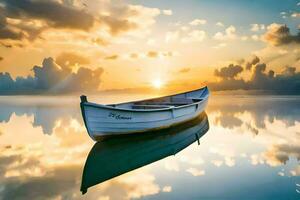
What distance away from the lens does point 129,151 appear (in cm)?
1106

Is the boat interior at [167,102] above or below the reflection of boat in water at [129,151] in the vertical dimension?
above

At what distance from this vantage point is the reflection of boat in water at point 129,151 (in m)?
8.47

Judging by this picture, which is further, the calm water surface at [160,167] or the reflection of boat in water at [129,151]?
the reflection of boat in water at [129,151]

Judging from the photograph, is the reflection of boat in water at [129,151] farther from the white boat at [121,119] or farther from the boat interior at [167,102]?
the boat interior at [167,102]

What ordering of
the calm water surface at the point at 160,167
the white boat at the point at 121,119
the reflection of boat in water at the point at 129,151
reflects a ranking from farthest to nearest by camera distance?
1. the white boat at the point at 121,119
2. the reflection of boat in water at the point at 129,151
3. the calm water surface at the point at 160,167

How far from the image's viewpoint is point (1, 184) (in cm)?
741

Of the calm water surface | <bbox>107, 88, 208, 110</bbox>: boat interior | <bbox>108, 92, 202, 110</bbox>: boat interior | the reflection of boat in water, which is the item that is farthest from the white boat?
<bbox>108, 92, 202, 110</bbox>: boat interior

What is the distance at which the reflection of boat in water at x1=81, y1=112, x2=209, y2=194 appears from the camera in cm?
847

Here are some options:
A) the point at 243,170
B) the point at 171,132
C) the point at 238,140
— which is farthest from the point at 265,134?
the point at 243,170

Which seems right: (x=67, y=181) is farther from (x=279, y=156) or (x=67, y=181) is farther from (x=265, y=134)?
(x=265, y=134)

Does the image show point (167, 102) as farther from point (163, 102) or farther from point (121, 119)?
point (121, 119)

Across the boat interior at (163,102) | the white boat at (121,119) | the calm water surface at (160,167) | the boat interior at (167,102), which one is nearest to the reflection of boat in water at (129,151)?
the calm water surface at (160,167)

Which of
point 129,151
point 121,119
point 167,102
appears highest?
point 121,119

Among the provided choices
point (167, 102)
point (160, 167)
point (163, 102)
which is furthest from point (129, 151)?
point (167, 102)
